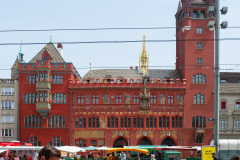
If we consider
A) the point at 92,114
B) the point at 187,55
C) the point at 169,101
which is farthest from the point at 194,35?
the point at 92,114

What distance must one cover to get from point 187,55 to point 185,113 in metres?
8.22

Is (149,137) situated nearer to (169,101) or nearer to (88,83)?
(169,101)

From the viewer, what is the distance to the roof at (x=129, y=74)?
58.1 metres

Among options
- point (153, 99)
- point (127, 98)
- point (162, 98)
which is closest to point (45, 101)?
point (127, 98)

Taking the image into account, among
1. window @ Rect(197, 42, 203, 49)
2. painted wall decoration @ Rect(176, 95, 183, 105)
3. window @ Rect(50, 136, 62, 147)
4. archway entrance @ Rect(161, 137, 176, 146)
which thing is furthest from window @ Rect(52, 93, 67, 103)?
window @ Rect(197, 42, 203, 49)

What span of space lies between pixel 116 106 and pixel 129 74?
6.31 meters

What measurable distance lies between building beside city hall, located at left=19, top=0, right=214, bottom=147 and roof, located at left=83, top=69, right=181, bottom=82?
249cm

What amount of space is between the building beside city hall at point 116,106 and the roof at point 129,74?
249 cm

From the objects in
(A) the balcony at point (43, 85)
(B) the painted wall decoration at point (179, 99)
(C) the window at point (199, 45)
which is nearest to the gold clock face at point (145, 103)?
(B) the painted wall decoration at point (179, 99)

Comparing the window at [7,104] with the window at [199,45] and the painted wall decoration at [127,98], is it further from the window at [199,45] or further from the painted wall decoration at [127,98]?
the window at [199,45]

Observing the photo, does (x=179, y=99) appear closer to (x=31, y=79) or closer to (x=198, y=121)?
(x=198, y=121)

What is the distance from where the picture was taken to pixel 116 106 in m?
54.6

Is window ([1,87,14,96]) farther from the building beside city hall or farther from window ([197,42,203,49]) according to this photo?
window ([197,42,203,49])

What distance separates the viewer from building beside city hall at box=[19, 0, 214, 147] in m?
54.0
